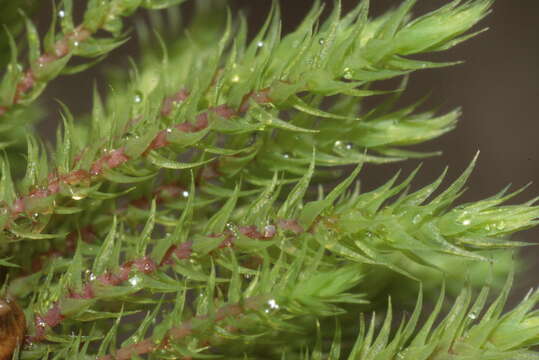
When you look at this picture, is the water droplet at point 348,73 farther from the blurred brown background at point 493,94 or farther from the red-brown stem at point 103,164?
the blurred brown background at point 493,94

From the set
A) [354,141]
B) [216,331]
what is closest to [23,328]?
[216,331]

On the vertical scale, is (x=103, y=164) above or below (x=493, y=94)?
above

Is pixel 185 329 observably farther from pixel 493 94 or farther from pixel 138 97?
pixel 493 94

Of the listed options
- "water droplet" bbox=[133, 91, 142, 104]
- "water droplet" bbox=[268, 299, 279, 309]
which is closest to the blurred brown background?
"water droplet" bbox=[133, 91, 142, 104]

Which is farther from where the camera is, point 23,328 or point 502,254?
point 502,254

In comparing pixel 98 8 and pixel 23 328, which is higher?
pixel 98 8

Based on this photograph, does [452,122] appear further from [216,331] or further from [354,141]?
[216,331]

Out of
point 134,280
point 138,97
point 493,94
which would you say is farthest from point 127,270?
point 493,94
